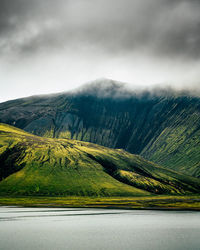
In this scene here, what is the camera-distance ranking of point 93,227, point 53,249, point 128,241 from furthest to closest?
point 93,227 < point 128,241 < point 53,249

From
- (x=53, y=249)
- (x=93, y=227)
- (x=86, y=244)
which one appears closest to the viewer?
(x=53, y=249)

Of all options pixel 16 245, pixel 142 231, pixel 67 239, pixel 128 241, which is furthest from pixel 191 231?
pixel 16 245

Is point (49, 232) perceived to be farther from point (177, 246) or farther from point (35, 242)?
point (177, 246)

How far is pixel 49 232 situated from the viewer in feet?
226

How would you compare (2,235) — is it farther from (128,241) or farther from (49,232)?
(128,241)

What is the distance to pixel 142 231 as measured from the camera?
72.1m

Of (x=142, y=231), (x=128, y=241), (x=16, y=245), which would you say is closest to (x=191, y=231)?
(x=142, y=231)

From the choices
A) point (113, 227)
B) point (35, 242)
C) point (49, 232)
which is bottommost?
point (113, 227)

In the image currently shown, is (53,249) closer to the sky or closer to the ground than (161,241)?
closer to the sky

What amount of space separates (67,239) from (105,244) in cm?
988

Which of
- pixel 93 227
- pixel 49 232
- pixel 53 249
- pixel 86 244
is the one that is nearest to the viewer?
pixel 53 249

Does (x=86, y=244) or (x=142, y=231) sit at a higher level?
(x=86, y=244)

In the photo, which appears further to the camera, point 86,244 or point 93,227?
point 93,227

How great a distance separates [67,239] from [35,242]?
752cm
